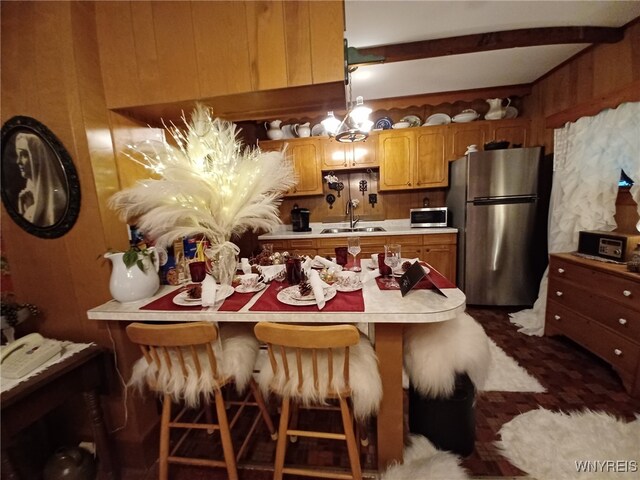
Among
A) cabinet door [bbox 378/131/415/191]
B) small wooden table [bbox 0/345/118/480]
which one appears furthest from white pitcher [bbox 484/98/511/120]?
small wooden table [bbox 0/345/118/480]

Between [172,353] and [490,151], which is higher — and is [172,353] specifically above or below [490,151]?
below

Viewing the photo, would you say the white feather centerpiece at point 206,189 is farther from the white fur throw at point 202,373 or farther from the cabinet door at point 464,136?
the cabinet door at point 464,136

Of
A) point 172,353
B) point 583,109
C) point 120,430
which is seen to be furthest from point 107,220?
point 583,109

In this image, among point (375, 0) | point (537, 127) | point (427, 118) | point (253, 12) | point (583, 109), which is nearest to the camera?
point (253, 12)

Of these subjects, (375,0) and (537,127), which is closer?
(375,0)

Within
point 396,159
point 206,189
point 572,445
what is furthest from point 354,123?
point 572,445

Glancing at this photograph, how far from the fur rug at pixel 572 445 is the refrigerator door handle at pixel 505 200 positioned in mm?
1945

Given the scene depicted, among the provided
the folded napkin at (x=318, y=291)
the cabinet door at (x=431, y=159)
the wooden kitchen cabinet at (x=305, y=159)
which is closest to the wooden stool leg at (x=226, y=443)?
the folded napkin at (x=318, y=291)

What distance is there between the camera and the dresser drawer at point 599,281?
5.14ft

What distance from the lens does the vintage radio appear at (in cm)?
175

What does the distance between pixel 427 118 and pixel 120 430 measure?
4.18 meters

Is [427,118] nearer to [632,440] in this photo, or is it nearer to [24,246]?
[632,440]

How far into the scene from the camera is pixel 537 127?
9.54ft

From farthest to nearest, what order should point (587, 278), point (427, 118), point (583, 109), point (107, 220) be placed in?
point (427, 118) → point (583, 109) → point (587, 278) → point (107, 220)
